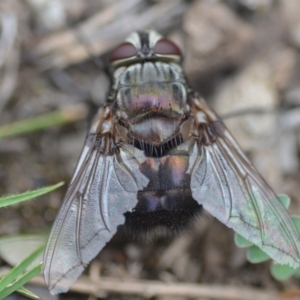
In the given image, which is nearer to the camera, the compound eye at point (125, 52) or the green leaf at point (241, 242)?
the green leaf at point (241, 242)

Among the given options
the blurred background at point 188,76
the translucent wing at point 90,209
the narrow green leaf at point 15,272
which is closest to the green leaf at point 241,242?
the translucent wing at point 90,209

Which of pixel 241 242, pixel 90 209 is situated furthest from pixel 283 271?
pixel 90 209

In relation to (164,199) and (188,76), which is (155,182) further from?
(188,76)

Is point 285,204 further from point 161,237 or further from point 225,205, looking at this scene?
point 161,237

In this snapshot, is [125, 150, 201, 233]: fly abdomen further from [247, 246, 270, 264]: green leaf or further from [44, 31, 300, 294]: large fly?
[247, 246, 270, 264]: green leaf

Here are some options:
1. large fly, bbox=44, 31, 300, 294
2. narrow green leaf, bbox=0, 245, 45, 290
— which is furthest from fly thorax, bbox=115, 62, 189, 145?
narrow green leaf, bbox=0, 245, 45, 290

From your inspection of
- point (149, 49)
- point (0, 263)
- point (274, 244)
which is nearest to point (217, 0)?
point (149, 49)

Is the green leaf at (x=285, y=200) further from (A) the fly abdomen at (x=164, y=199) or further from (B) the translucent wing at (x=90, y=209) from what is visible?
(B) the translucent wing at (x=90, y=209)
